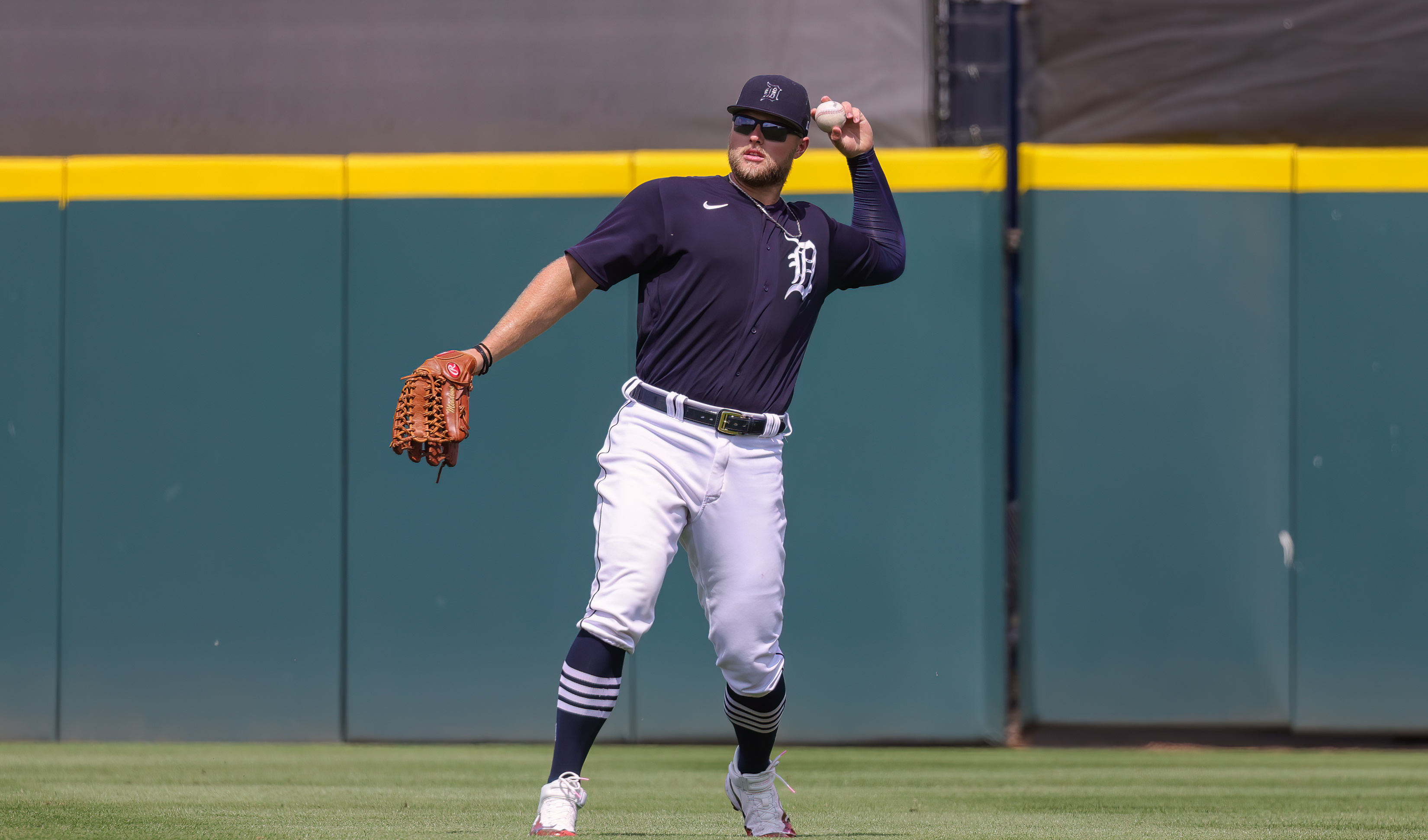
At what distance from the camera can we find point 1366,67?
6355mm

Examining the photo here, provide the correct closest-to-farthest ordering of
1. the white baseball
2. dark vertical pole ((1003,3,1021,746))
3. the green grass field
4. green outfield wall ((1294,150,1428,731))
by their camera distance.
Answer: the green grass field → the white baseball → green outfield wall ((1294,150,1428,731)) → dark vertical pole ((1003,3,1021,746))

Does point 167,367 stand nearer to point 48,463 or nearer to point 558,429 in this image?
point 48,463

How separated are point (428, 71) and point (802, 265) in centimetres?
344

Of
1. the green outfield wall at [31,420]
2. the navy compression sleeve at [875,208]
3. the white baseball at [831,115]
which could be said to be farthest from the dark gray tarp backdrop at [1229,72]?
the green outfield wall at [31,420]

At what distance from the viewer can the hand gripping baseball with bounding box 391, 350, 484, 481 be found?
3.09m

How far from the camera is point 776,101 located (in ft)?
11.4

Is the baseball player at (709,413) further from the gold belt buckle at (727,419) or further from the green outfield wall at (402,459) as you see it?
the green outfield wall at (402,459)

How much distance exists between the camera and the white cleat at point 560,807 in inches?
121

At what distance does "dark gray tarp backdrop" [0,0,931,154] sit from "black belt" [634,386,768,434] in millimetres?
3185

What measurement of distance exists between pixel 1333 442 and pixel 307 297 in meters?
4.14

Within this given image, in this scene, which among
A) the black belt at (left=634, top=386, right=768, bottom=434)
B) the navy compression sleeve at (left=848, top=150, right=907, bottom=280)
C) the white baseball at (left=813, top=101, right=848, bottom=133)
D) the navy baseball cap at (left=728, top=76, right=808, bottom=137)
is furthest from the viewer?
the navy compression sleeve at (left=848, top=150, right=907, bottom=280)

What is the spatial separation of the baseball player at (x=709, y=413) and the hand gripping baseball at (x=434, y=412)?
0.09 meters

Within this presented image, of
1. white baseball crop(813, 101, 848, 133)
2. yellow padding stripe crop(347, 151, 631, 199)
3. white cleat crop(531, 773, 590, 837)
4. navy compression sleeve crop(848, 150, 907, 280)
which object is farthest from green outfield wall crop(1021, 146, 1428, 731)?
white cleat crop(531, 773, 590, 837)

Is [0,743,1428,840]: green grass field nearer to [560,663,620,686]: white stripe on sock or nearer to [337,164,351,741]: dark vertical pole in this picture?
[560,663,620,686]: white stripe on sock
